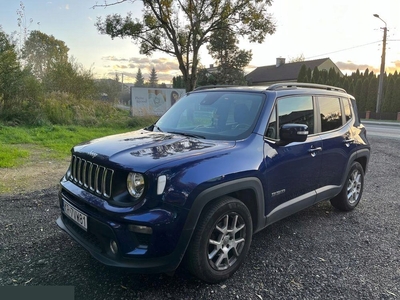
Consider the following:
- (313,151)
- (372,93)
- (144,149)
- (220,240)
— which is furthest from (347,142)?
(372,93)

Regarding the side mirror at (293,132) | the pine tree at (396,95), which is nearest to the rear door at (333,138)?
the side mirror at (293,132)

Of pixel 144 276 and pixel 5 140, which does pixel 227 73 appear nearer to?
pixel 5 140

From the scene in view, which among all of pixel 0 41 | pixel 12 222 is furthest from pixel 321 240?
pixel 0 41

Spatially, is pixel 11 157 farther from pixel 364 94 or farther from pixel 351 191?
pixel 364 94

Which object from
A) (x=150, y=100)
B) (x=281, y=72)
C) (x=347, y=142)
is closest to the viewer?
(x=347, y=142)

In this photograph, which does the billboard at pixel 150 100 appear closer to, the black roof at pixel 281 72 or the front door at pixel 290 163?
the front door at pixel 290 163

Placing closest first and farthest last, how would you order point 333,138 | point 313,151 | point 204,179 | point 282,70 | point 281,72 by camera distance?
point 204,179 < point 313,151 < point 333,138 < point 281,72 < point 282,70

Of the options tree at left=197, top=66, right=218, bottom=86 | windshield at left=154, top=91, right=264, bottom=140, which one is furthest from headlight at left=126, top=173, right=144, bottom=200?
tree at left=197, top=66, right=218, bottom=86

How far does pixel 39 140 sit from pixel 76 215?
8.65m

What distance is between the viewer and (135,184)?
240 centimetres

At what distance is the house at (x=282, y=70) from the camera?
47.9 meters

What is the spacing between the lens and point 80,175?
2.90 meters

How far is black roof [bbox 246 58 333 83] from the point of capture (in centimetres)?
4818

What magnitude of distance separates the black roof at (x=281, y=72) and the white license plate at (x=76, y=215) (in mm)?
48146
